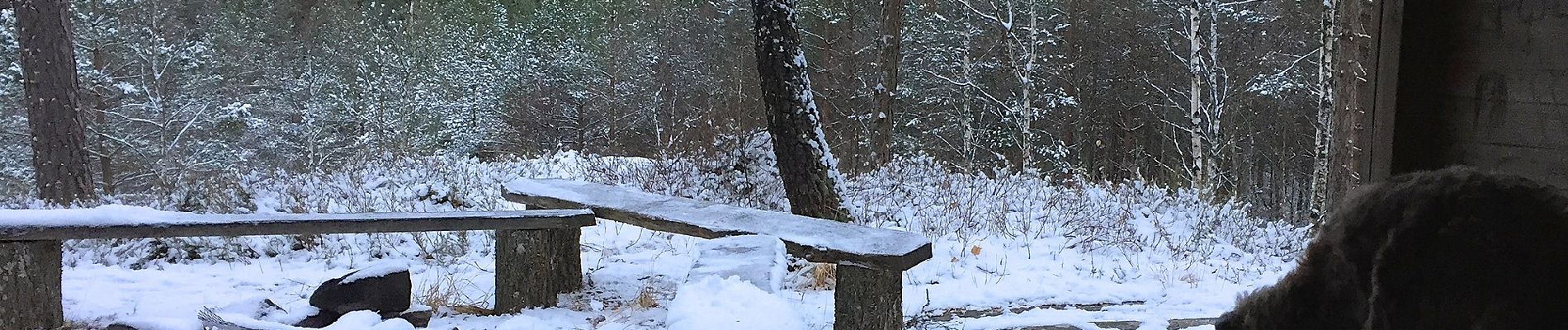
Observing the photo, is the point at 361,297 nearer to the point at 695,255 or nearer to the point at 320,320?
the point at 320,320

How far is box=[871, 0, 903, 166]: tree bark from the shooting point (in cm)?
1162

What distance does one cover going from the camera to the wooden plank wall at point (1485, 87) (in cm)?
133

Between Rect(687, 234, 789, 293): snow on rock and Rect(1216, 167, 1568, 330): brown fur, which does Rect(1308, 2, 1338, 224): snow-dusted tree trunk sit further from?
Rect(1216, 167, 1568, 330): brown fur

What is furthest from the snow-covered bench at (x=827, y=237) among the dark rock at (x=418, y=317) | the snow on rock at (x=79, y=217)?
the snow on rock at (x=79, y=217)

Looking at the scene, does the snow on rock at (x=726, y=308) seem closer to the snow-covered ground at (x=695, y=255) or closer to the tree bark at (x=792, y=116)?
the snow-covered ground at (x=695, y=255)

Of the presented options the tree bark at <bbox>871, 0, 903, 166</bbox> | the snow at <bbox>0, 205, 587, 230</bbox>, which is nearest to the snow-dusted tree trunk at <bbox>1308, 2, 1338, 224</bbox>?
the tree bark at <bbox>871, 0, 903, 166</bbox>

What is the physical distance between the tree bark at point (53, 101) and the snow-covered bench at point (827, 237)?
6.34m

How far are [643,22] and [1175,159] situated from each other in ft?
25.7

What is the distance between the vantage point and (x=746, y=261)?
3393mm

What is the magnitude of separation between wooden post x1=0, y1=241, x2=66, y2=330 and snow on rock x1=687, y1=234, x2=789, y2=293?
2.52 meters

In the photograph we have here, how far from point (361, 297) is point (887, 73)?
26.7 ft

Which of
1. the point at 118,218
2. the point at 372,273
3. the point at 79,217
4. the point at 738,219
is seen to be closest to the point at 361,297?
the point at 372,273

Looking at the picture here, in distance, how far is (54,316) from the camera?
13.0ft

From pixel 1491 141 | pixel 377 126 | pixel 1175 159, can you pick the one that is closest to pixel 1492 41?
pixel 1491 141
